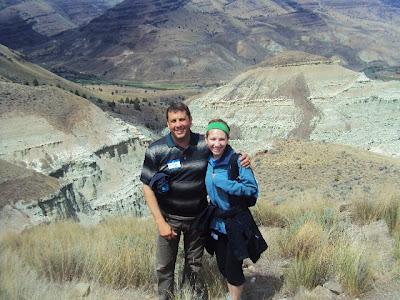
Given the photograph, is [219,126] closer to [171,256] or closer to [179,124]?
[179,124]

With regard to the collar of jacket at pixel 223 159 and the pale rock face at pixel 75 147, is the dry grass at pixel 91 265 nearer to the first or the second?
the collar of jacket at pixel 223 159

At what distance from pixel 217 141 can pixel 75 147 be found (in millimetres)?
21714

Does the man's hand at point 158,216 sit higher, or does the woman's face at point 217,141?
the woman's face at point 217,141

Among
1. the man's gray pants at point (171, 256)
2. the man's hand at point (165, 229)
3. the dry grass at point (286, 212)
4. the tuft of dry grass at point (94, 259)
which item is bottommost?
the dry grass at point (286, 212)

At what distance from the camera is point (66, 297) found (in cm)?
437

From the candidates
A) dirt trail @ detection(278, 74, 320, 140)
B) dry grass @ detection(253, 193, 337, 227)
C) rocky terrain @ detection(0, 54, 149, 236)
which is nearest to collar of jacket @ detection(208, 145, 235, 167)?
dry grass @ detection(253, 193, 337, 227)

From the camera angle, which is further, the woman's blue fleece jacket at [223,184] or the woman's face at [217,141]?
the woman's face at [217,141]

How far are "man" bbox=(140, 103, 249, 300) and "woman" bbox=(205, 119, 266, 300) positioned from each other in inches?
5.4

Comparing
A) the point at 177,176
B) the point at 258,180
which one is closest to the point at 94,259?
the point at 177,176

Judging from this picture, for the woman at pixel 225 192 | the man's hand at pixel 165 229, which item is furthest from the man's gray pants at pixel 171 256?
the woman at pixel 225 192

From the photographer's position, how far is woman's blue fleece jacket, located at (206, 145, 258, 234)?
4543 mm

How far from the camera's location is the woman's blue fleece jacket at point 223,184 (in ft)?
14.9

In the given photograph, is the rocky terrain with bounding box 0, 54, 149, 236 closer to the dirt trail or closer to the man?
the man

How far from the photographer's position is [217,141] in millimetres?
4641
